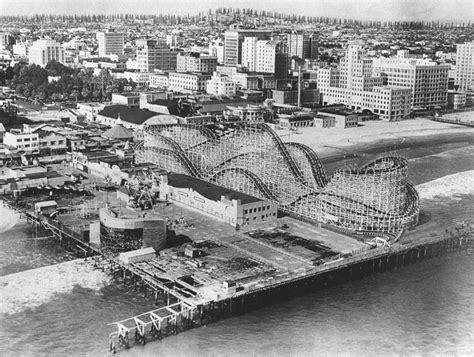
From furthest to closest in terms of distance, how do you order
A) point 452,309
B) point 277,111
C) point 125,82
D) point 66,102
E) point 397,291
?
1. point 125,82
2. point 66,102
3. point 277,111
4. point 397,291
5. point 452,309

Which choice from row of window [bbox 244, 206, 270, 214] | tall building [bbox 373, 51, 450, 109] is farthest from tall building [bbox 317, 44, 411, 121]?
row of window [bbox 244, 206, 270, 214]

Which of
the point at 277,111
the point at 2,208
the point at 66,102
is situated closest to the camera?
the point at 2,208

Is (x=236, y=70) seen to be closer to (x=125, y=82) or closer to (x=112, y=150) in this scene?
(x=125, y=82)

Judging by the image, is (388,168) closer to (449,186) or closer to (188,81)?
(449,186)

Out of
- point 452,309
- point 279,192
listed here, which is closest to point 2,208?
point 279,192

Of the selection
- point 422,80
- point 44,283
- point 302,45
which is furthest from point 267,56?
point 44,283

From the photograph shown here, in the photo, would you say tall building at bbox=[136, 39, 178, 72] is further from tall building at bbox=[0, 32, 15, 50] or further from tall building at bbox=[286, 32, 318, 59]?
tall building at bbox=[0, 32, 15, 50]
